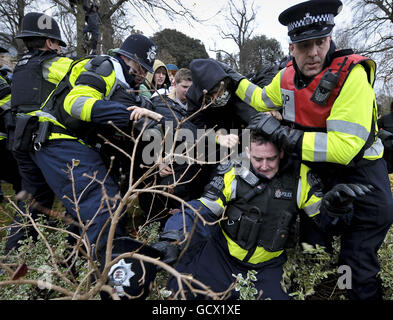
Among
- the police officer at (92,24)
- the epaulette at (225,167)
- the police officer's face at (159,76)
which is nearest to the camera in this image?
the epaulette at (225,167)

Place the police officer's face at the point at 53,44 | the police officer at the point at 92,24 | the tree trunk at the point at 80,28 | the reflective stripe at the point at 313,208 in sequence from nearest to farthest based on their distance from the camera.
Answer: the reflective stripe at the point at 313,208
the police officer's face at the point at 53,44
the police officer at the point at 92,24
the tree trunk at the point at 80,28

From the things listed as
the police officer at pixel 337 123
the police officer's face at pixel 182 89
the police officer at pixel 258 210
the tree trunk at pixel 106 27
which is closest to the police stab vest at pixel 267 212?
the police officer at pixel 258 210

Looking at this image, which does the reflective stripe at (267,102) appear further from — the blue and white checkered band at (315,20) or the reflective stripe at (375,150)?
the reflective stripe at (375,150)

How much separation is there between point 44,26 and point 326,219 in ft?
10.1

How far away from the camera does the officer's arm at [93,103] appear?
2.29 m

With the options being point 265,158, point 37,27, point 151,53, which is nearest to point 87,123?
point 151,53

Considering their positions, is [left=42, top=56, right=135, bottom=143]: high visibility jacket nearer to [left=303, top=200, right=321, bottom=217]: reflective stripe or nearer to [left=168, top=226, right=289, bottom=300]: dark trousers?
[left=168, top=226, right=289, bottom=300]: dark trousers

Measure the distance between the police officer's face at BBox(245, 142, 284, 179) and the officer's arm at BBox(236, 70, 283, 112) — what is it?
459 millimetres

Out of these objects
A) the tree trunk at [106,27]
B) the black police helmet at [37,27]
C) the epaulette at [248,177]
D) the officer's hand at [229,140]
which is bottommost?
the epaulette at [248,177]

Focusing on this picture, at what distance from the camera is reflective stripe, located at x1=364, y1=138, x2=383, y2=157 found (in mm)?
2012

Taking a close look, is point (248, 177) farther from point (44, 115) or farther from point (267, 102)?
point (44, 115)

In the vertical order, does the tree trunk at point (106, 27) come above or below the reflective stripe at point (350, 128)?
above

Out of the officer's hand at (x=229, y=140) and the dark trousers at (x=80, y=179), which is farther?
the officer's hand at (x=229, y=140)
